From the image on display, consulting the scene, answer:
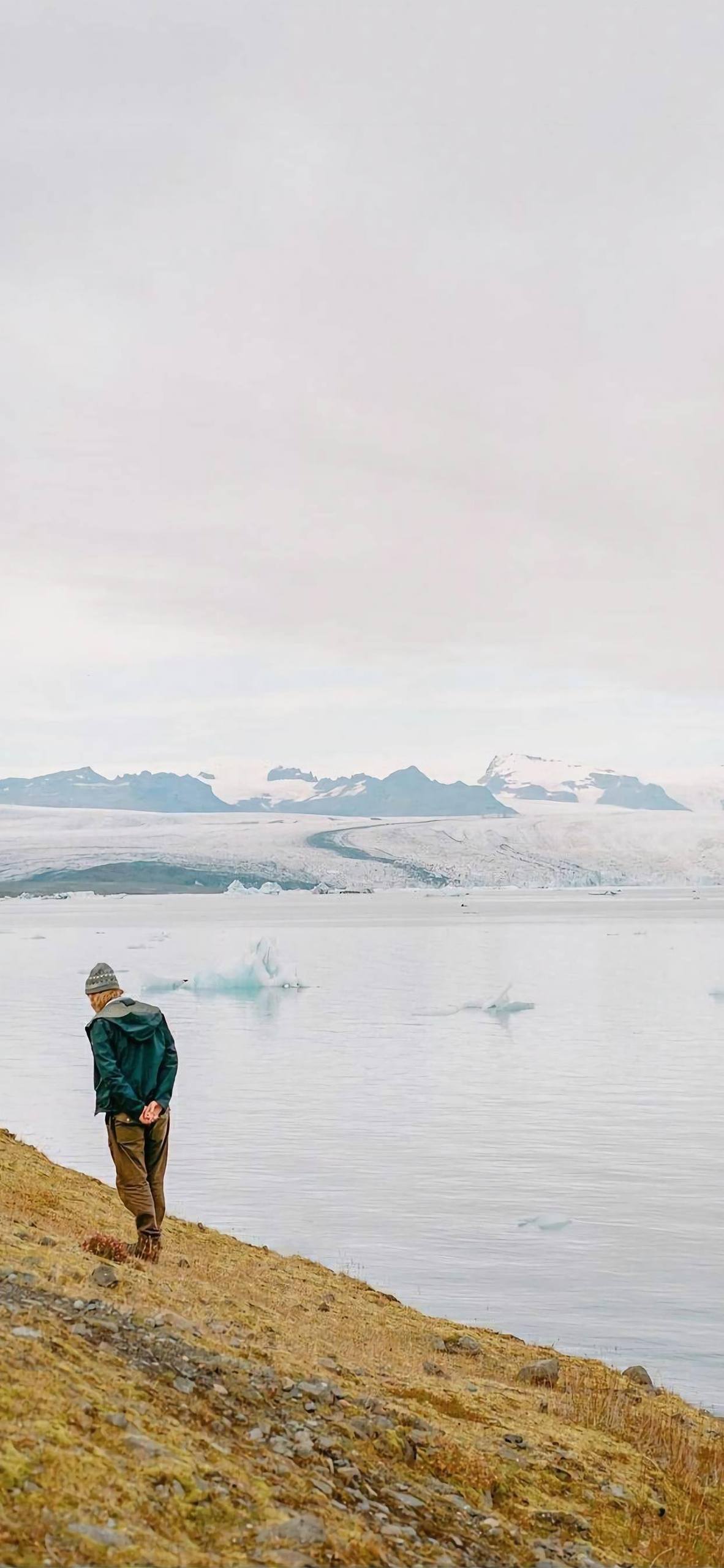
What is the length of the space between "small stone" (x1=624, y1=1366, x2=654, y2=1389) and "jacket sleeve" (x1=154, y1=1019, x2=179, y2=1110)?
5.03 m

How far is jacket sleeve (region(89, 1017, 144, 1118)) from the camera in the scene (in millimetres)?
10078

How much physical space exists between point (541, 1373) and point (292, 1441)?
4507 mm

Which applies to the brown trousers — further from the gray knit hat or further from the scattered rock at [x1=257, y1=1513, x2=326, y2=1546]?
the scattered rock at [x1=257, y1=1513, x2=326, y2=1546]

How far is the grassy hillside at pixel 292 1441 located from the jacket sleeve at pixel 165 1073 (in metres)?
1.32

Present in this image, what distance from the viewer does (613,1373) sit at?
11.9m

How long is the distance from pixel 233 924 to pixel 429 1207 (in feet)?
336

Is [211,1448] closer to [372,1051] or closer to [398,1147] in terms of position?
[398,1147]

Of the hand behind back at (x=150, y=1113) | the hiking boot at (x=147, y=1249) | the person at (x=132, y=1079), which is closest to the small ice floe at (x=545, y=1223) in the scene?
the hiking boot at (x=147, y=1249)

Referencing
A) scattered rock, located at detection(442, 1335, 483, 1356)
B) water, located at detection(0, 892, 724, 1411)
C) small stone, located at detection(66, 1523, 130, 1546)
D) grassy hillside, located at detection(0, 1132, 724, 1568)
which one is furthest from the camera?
water, located at detection(0, 892, 724, 1411)

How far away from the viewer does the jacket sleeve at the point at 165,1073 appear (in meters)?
10.3

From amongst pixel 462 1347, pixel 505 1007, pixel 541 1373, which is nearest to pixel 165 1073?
pixel 462 1347

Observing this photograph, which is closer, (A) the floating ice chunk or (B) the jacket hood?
(B) the jacket hood

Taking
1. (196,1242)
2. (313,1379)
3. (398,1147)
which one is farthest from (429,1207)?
(313,1379)

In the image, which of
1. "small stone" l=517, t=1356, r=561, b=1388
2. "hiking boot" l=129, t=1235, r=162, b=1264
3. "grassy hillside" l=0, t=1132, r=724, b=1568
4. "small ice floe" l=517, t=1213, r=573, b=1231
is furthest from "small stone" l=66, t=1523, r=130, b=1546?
"small ice floe" l=517, t=1213, r=573, b=1231
